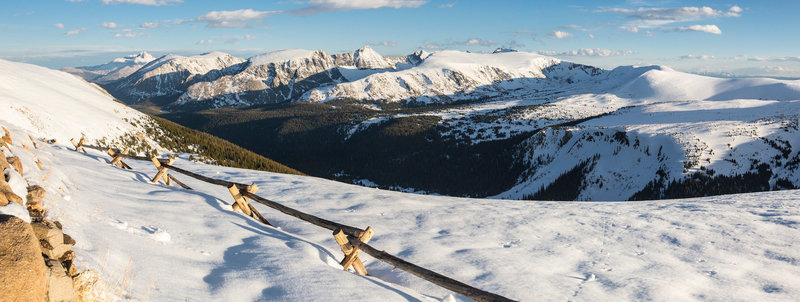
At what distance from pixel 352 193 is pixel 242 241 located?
6625 mm

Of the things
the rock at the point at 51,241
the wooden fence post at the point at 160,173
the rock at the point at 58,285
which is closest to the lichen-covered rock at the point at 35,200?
the rock at the point at 51,241

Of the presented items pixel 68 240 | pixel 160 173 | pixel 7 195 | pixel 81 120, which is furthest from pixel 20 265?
pixel 81 120

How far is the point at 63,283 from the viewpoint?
4.02 meters

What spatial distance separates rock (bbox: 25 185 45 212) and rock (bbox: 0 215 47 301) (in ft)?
6.30

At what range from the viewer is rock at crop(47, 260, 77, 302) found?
12.9 ft

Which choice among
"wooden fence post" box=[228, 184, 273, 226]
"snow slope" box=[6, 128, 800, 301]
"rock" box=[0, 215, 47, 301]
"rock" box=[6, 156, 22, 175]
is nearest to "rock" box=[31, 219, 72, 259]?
"snow slope" box=[6, 128, 800, 301]

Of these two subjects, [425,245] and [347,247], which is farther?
[425,245]

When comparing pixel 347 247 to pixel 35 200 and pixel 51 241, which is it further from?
pixel 35 200

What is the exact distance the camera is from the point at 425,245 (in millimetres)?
8531

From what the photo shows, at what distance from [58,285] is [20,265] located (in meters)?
0.45

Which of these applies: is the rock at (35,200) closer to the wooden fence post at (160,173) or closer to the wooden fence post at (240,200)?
the wooden fence post at (240,200)

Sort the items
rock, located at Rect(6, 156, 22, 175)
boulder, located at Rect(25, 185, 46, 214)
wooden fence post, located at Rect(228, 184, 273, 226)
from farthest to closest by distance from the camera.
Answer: wooden fence post, located at Rect(228, 184, 273, 226), rock, located at Rect(6, 156, 22, 175), boulder, located at Rect(25, 185, 46, 214)

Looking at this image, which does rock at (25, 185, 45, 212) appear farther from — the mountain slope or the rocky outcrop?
the mountain slope

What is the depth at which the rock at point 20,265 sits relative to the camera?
11.6 ft
